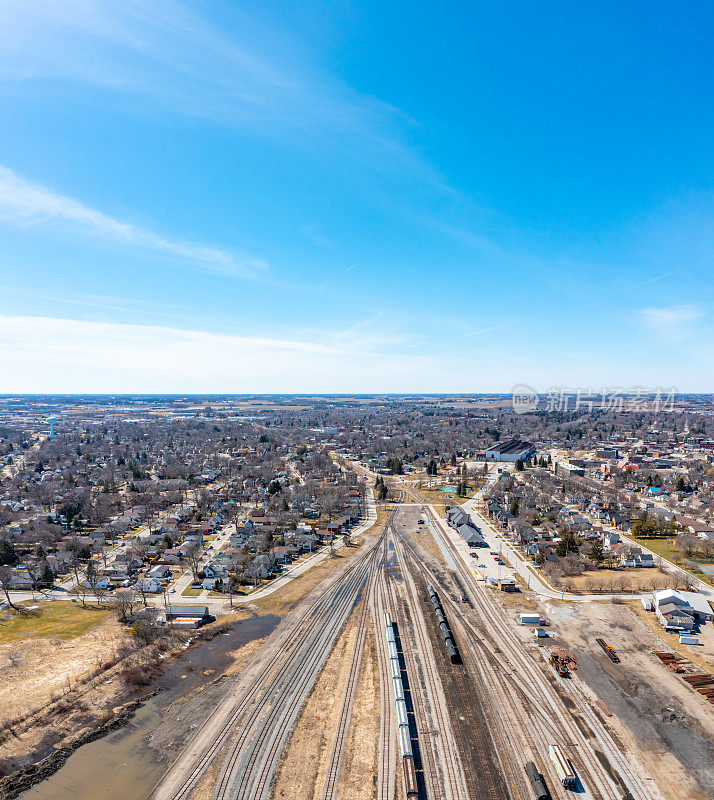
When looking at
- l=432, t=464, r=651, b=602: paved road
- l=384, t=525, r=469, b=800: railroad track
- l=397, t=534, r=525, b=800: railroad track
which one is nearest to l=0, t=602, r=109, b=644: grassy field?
l=384, t=525, r=469, b=800: railroad track

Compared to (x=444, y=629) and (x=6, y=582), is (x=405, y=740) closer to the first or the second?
(x=444, y=629)

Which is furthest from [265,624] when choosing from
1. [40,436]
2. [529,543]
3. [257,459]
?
[40,436]

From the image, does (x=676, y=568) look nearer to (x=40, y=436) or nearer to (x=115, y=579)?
(x=115, y=579)

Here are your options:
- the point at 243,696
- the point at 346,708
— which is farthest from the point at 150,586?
the point at 346,708

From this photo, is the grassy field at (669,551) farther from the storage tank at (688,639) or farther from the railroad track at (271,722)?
the railroad track at (271,722)

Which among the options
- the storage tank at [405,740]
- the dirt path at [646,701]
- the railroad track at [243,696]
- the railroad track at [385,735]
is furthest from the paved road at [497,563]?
the storage tank at [405,740]

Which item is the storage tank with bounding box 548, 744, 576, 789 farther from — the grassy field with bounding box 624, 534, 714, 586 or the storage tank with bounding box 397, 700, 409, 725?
the grassy field with bounding box 624, 534, 714, 586
